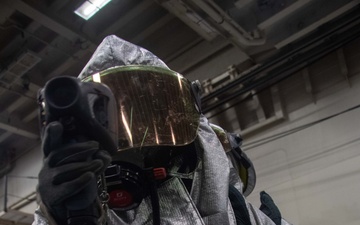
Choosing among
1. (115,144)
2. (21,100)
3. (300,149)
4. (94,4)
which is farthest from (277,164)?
(115,144)

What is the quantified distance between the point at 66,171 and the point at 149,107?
1.71 ft

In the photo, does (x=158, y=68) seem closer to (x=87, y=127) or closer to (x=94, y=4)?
(x=87, y=127)

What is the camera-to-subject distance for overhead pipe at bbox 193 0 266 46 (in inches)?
115

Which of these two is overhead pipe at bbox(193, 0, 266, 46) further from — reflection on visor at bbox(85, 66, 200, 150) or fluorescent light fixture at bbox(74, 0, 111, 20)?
reflection on visor at bbox(85, 66, 200, 150)

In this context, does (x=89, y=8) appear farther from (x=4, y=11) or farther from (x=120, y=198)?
(x=120, y=198)

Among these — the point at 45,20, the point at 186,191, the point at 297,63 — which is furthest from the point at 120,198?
the point at 297,63

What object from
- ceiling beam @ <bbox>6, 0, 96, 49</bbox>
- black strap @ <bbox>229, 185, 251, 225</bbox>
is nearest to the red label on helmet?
black strap @ <bbox>229, 185, 251, 225</bbox>

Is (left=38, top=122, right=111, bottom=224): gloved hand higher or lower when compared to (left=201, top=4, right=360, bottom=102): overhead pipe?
lower

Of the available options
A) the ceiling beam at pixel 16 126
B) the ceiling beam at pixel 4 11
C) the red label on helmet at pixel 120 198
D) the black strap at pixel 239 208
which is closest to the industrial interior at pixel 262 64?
the ceiling beam at pixel 4 11

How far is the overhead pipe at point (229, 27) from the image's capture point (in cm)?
291

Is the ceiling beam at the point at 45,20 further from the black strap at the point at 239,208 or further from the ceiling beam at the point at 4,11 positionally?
the black strap at the point at 239,208

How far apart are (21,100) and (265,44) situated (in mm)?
2113

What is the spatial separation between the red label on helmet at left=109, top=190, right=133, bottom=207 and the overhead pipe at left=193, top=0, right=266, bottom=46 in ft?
6.81

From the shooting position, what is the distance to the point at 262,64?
3309 millimetres
